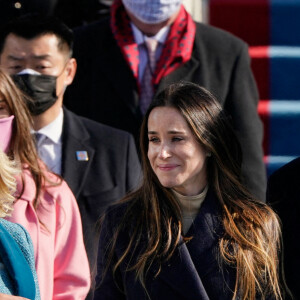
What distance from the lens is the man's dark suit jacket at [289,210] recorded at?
3457 mm

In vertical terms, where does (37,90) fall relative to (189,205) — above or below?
above

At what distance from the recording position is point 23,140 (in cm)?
390

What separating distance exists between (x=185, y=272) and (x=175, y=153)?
1.57 ft

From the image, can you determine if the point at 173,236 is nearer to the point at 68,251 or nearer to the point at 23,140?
the point at 68,251

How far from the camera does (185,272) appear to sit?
135 inches

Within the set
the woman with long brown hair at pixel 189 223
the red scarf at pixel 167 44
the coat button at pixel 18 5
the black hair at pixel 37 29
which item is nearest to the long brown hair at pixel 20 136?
the woman with long brown hair at pixel 189 223

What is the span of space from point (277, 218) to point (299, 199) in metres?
0.12

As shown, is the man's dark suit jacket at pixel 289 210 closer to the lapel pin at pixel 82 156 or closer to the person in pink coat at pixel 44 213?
the person in pink coat at pixel 44 213

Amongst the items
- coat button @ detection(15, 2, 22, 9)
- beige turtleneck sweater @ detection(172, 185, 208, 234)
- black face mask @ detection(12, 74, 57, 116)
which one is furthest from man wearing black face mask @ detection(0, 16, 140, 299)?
coat button @ detection(15, 2, 22, 9)

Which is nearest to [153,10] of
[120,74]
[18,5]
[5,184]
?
[120,74]

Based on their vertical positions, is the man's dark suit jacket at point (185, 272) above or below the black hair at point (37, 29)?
below

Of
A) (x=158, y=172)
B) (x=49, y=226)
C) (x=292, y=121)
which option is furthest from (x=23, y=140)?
(x=292, y=121)

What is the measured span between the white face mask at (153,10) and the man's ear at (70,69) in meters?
0.58

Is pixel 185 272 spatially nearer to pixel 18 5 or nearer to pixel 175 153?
pixel 175 153
